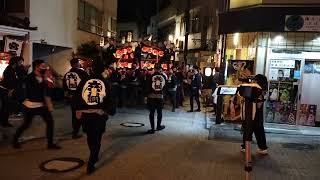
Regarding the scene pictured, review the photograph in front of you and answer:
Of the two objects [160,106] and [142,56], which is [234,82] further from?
[142,56]

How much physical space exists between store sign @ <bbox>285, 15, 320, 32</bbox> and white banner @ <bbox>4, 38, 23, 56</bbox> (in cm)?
1020

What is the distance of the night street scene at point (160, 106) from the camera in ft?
25.1

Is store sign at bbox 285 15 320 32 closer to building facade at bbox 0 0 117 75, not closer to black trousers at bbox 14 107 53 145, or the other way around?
black trousers at bbox 14 107 53 145

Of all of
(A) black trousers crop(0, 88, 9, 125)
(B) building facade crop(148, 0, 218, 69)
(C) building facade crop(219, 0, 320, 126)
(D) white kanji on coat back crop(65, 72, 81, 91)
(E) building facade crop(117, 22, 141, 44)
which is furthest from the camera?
(E) building facade crop(117, 22, 141, 44)

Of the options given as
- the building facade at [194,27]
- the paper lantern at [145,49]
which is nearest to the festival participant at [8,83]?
the paper lantern at [145,49]

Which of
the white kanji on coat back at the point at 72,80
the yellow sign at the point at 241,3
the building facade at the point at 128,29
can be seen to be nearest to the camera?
the white kanji on coat back at the point at 72,80

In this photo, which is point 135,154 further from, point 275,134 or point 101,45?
point 101,45

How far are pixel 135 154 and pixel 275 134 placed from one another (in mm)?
6154

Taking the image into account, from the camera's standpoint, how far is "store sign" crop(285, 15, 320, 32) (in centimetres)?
1238

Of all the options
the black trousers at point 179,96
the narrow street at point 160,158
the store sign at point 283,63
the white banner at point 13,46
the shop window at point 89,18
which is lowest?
the narrow street at point 160,158

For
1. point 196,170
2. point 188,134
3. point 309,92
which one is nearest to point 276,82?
point 309,92

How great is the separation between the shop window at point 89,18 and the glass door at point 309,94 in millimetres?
14125

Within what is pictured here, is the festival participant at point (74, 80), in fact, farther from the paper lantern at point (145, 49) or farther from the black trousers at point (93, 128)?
the paper lantern at point (145, 49)

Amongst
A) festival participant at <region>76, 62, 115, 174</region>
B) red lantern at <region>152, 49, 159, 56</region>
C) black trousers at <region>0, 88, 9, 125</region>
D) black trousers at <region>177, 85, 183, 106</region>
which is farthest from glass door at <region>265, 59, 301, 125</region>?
red lantern at <region>152, 49, 159, 56</region>
